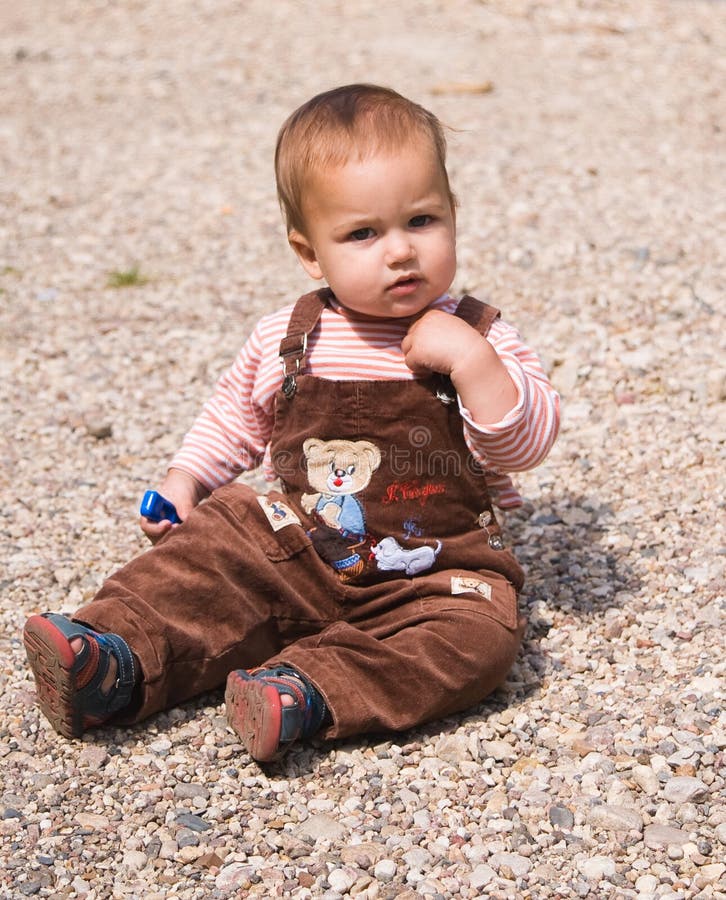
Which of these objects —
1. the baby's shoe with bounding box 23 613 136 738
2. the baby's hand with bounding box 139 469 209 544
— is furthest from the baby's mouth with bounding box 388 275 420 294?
the baby's shoe with bounding box 23 613 136 738

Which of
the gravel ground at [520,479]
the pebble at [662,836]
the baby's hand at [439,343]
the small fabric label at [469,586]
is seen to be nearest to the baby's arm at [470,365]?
the baby's hand at [439,343]

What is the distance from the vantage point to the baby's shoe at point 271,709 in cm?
275

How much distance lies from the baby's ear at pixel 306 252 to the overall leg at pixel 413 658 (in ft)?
2.73

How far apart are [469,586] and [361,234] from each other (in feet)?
3.01

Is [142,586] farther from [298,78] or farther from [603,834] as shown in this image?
[298,78]

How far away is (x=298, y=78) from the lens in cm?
904

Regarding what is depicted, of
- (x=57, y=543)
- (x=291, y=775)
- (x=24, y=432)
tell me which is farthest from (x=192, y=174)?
(x=291, y=775)

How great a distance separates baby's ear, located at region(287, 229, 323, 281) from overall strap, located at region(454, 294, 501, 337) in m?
Answer: 0.38

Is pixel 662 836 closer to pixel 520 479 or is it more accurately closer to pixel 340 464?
pixel 340 464

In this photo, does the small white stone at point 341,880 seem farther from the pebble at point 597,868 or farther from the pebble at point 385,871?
the pebble at point 597,868

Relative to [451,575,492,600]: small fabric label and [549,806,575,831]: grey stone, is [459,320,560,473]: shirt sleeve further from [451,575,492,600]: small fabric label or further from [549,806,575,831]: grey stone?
[549,806,575,831]: grey stone

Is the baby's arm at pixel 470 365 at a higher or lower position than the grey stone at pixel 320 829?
higher

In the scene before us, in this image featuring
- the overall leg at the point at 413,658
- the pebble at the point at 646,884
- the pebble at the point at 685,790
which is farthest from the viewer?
the overall leg at the point at 413,658

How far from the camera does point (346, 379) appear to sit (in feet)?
10.3
